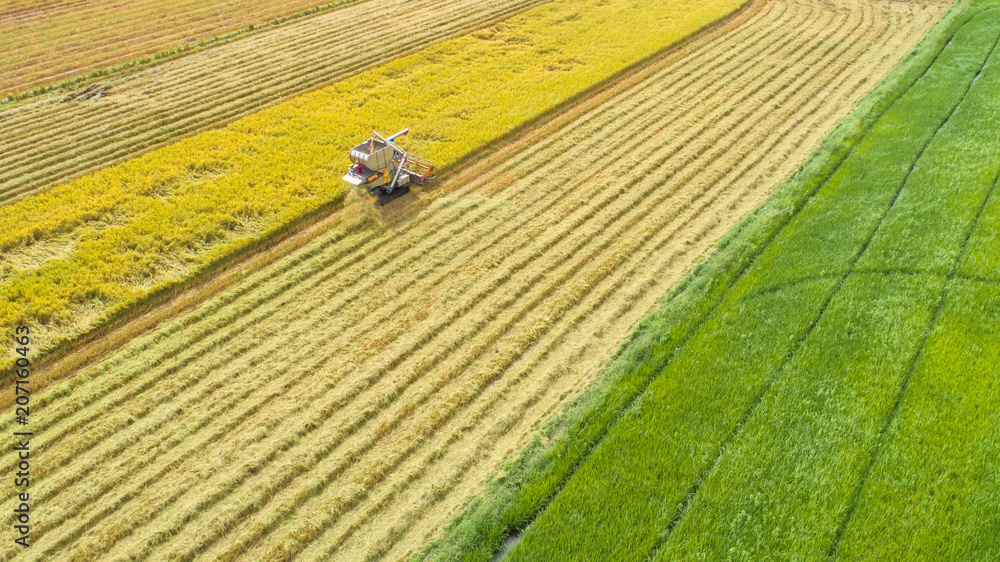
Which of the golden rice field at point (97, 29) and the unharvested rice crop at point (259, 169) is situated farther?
the golden rice field at point (97, 29)

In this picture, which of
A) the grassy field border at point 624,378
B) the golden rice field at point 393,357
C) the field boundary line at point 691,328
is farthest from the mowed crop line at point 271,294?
the field boundary line at point 691,328

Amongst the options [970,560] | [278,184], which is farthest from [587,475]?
[278,184]

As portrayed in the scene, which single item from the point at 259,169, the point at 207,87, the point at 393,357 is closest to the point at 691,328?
the point at 393,357

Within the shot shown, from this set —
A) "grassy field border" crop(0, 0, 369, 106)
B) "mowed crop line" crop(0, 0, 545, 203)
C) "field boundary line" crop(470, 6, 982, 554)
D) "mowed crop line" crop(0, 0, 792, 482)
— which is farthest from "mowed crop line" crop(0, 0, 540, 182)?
"field boundary line" crop(470, 6, 982, 554)

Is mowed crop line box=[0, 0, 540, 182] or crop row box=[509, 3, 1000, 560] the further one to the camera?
mowed crop line box=[0, 0, 540, 182]

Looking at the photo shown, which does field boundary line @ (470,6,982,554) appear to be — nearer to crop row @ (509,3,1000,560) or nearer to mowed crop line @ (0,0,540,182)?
crop row @ (509,3,1000,560)

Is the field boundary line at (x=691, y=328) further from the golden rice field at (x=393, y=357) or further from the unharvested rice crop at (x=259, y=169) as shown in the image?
the unharvested rice crop at (x=259, y=169)

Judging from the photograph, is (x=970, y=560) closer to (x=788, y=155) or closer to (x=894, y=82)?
(x=788, y=155)
